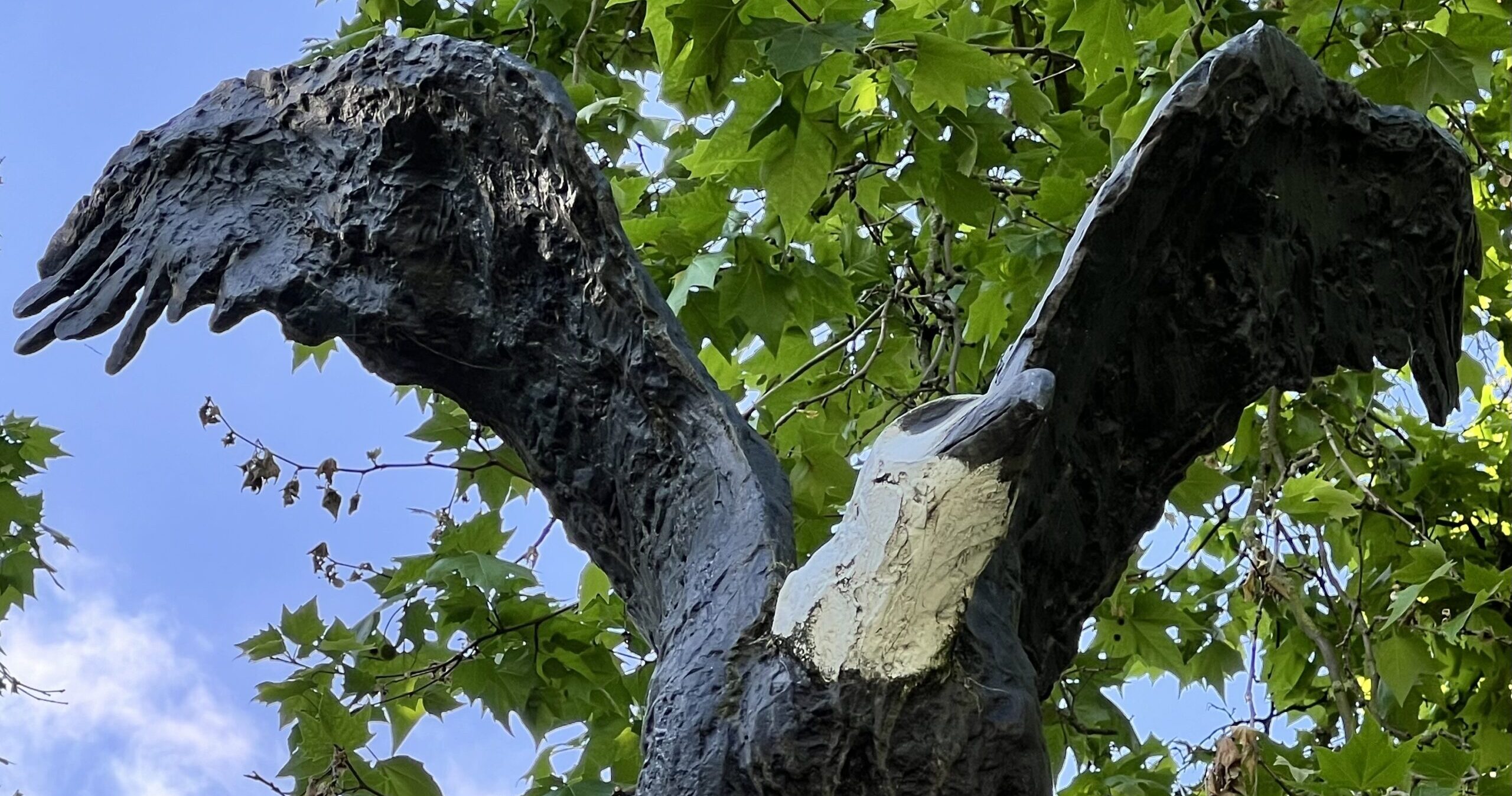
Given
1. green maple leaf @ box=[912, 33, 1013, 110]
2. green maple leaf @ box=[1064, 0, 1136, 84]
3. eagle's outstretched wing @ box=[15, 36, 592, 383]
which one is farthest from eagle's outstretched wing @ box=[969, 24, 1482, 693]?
green maple leaf @ box=[1064, 0, 1136, 84]

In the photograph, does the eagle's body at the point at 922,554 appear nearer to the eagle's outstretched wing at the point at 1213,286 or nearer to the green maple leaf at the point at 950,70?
the eagle's outstretched wing at the point at 1213,286

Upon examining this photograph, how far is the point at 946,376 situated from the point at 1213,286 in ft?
3.52

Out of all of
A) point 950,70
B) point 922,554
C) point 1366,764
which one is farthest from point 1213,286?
point 1366,764

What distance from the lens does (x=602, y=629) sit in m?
2.15

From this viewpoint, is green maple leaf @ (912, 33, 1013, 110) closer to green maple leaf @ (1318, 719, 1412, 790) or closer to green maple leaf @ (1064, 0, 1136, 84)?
green maple leaf @ (1064, 0, 1136, 84)

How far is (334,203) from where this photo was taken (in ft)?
4.28

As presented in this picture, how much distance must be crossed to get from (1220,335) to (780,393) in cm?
115

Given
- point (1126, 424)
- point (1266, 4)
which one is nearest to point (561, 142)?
point (1126, 424)

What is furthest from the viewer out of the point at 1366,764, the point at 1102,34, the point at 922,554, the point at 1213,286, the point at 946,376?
the point at 946,376

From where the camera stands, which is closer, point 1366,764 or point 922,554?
point 922,554

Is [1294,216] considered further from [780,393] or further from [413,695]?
[413,695]

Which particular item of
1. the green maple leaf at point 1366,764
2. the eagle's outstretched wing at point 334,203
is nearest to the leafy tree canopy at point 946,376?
the green maple leaf at point 1366,764

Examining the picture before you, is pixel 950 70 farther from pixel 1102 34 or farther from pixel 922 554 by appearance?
pixel 922 554

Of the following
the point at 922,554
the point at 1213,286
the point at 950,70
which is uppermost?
the point at 950,70
